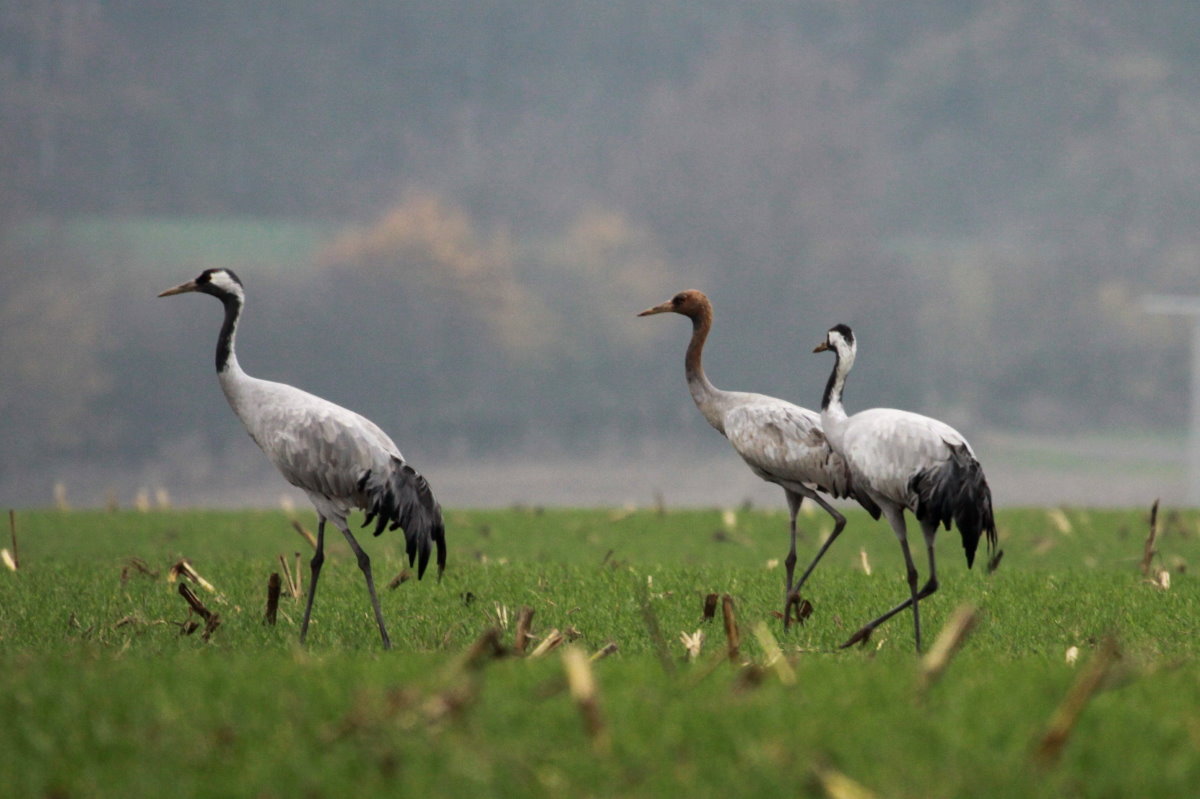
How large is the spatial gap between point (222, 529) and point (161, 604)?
7.41 m

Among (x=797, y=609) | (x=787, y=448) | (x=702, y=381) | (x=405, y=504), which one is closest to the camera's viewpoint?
(x=405, y=504)

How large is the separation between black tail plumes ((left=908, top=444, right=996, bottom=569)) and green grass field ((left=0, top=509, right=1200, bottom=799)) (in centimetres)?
84

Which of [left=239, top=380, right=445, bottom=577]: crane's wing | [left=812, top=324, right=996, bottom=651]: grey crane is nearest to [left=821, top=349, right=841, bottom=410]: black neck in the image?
[left=812, top=324, right=996, bottom=651]: grey crane

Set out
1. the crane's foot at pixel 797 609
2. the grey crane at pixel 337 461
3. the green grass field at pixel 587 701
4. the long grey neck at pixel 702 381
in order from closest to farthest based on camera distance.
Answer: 1. the green grass field at pixel 587 701
2. the grey crane at pixel 337 461
3. the crane's foot at pixel 797 609
4. the long grey neck at pixel 702 381

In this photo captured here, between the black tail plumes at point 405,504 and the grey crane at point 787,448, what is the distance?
8.12 ft

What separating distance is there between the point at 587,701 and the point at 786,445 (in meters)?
5.31

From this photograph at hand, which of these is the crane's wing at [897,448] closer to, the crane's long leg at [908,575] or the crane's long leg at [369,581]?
the crane's long leg at [908,575]

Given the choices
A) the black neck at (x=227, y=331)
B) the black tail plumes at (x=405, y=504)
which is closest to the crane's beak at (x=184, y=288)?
the black neck at (x=227, y=331)

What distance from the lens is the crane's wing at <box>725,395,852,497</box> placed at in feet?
30.9

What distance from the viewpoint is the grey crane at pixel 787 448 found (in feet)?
30.9

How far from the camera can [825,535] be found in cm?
1596

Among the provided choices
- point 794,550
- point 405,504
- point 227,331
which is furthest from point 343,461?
point 794,550

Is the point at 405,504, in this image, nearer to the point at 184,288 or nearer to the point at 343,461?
the point at 343,461

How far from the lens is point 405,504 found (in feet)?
27.1
